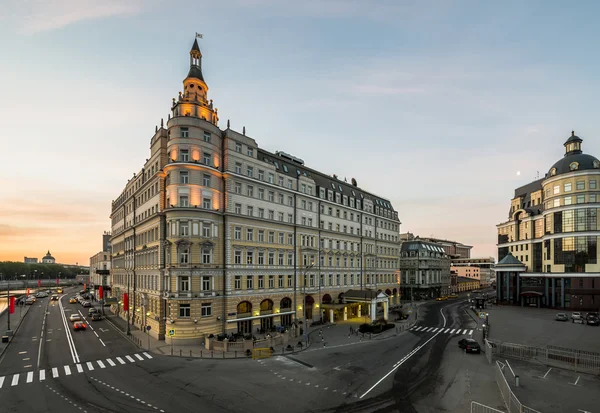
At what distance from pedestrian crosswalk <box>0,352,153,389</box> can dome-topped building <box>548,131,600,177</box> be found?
9413cm

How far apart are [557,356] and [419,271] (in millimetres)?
78298

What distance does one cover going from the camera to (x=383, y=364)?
110 feet

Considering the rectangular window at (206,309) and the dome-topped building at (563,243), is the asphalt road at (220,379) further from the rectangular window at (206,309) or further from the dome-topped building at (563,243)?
the dome-topped building at (563,243)

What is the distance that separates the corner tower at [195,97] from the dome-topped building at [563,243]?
81650 millimetres

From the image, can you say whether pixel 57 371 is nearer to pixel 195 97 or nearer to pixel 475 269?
pixel 195 97

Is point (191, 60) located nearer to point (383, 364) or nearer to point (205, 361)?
point (205, 361)

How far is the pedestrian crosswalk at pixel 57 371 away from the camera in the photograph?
28.9m

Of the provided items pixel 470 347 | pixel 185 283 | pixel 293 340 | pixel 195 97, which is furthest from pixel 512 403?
pixel 195 97

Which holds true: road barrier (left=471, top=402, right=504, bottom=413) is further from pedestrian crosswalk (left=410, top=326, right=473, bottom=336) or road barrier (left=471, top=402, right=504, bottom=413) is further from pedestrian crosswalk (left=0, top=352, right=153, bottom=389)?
pedestrian crosswalk (left=0, top=352, right=153, bottom=389)

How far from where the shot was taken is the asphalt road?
23.7 m

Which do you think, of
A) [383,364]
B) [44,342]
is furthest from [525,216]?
[44,342]

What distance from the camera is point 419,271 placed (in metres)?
→ 110

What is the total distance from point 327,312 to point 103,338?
3637 cm

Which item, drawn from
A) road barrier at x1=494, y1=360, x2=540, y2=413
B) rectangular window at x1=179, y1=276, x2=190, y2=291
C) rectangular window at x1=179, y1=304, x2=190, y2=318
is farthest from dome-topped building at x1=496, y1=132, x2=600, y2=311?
rectangular window at x1=179, y1=276, x2=190, y2=291
